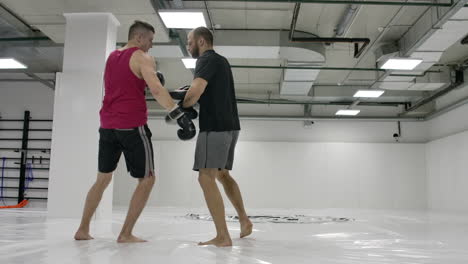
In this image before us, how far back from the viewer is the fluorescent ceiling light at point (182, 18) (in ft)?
16.9

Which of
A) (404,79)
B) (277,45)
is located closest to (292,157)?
(404,79)

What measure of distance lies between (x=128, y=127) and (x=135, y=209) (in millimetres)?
498

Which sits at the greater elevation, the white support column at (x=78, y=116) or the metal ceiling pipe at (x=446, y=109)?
the metal ceiling pipe at (x=446, y=109)

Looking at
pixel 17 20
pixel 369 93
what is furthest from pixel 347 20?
pixel 17 20

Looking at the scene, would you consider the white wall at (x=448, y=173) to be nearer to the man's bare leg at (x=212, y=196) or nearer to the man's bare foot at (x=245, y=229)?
the man's bare foot at (x=245, y=229)

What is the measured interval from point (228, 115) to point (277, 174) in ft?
31.9

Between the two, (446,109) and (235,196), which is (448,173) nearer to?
(446,109)

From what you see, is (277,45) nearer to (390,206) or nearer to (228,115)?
(228,115)

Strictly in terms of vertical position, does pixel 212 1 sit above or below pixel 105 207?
above

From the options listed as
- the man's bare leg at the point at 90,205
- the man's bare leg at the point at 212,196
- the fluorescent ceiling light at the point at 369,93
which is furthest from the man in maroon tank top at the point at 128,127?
the fluorescent ceiling light at the point at 369,93

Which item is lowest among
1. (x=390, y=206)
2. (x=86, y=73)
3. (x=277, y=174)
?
(x=390, y=206)

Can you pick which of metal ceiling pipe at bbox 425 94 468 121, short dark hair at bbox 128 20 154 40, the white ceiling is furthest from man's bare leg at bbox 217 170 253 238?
metal ceiling pipe at bbox 425 94 468 121

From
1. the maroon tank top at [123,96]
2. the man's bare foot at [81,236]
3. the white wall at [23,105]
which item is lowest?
the man's bare foot at [81,236]

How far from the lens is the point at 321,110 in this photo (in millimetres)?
12359
